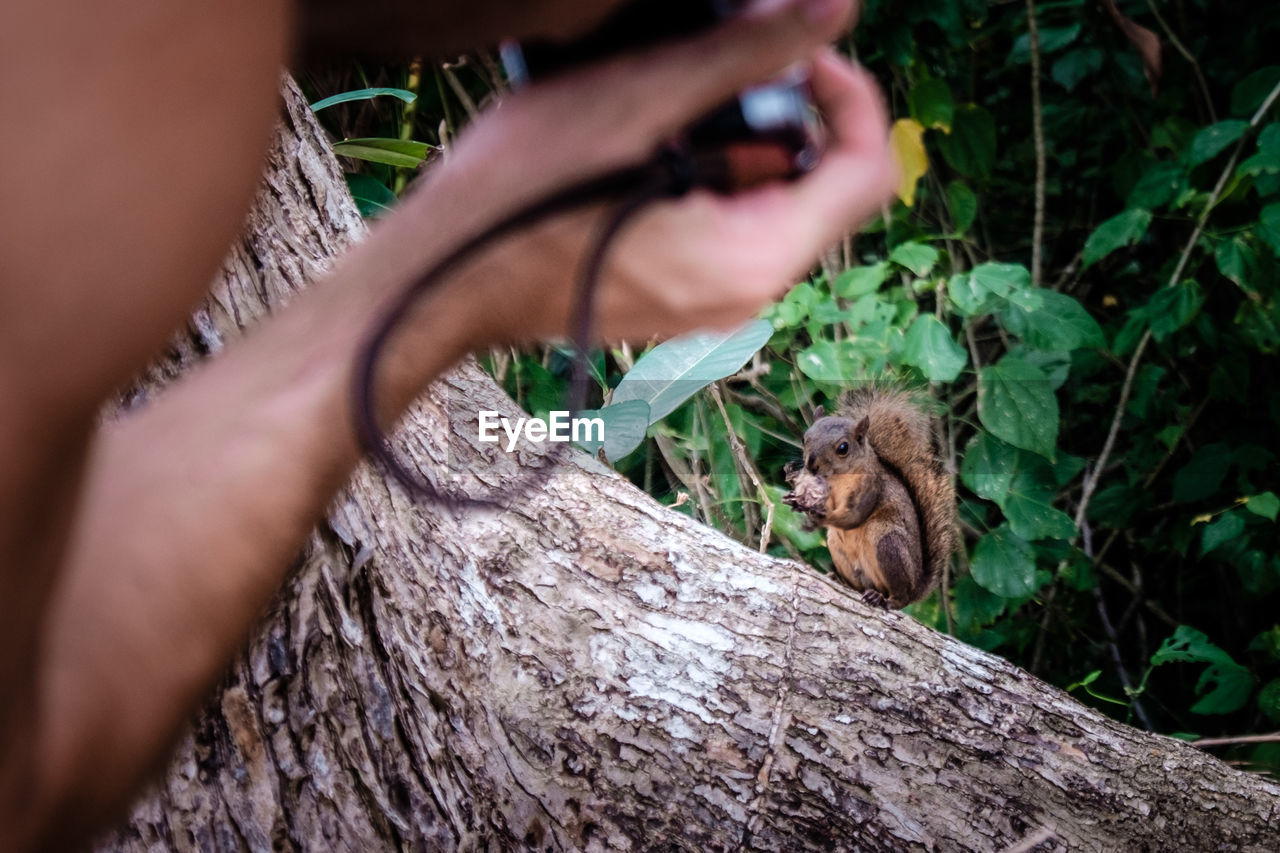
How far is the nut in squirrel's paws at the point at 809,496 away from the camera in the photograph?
5.02 ft

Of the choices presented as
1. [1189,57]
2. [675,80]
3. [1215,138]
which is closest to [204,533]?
[675,80]

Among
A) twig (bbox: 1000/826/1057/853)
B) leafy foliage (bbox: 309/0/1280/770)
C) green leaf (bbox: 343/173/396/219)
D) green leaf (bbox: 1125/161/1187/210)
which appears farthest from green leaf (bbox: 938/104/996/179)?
twig (bbox: 1000/826/1057/853)

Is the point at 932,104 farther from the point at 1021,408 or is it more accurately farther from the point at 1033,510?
the point at 1033,510

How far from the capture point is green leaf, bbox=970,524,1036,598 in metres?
1.51

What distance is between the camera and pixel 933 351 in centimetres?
140

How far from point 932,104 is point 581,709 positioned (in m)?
1.28

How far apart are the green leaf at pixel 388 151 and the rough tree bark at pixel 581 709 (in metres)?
0.06

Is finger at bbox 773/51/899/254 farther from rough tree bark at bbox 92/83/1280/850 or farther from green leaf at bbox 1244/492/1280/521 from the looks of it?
green leaf at bbox 1244/492/1280/521

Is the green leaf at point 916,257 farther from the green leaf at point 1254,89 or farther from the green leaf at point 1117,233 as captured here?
the green leaf at point 1254,89

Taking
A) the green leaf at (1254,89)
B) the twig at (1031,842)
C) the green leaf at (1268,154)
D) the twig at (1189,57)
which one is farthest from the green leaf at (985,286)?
the twig at (1031,842)

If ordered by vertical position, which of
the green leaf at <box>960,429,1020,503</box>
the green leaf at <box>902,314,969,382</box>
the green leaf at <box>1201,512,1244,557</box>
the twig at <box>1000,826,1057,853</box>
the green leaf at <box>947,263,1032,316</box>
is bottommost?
the green leaf at <box>1201,512,1244,557</box>

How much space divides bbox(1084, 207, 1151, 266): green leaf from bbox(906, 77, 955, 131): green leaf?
0.33m

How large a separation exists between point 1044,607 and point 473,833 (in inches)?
63.2

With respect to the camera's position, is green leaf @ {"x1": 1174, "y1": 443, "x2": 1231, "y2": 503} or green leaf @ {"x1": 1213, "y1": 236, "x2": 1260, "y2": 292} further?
green leaf @ {"x1": 1174, "y1": 443, "x2": 1231, "y2": 503}
